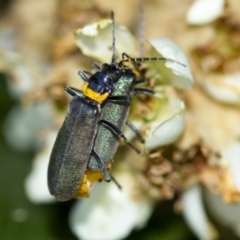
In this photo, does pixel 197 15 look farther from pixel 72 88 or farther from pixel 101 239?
pixel 101 239

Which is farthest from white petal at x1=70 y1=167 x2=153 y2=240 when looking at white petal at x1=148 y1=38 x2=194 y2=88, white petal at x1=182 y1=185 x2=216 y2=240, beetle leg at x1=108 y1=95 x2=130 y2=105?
white petal at x1=148 y1=38 x2=194 y2=88

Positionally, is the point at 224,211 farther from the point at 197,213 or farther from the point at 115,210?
the point at 115,210

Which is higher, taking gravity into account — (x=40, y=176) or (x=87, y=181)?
(x=87, y=181)

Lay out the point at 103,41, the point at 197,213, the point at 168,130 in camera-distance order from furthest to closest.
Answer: the point at 197,213, the point at 103,41, the point at 168,130

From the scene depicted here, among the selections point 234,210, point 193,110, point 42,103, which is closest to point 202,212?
point 234,210

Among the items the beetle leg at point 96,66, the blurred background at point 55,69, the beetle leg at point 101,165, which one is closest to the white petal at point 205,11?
the blurred background at point 55,69

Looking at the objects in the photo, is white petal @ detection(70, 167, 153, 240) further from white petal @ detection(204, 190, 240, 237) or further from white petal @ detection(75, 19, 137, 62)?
white petal @ detection(75, 19, 137, 62)

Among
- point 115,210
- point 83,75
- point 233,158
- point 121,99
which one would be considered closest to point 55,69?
point 83,75
